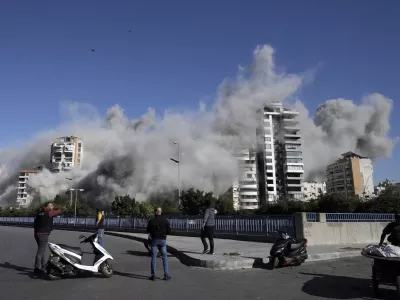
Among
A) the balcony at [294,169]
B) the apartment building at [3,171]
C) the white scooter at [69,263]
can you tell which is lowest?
the white scooter at [69,263]

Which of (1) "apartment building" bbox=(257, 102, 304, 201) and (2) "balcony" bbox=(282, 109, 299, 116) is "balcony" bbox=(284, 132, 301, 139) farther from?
(2) "balcony" bbox=(282, 109, 299, 116)

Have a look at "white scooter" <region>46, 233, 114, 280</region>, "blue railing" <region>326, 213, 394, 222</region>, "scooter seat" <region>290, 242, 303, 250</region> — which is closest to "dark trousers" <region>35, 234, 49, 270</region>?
"white scooter" <region>46, 233, 114, 280</region>

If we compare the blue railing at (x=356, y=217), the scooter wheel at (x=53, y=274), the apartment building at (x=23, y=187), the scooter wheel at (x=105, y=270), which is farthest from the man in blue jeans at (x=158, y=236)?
the apartment building at (x=23, y=187)

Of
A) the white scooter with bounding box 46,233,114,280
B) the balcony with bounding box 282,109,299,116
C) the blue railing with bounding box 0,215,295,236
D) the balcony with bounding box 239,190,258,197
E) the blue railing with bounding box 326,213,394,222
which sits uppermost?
the balcony with bounding box 282,109,299,116

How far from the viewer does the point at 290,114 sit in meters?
113

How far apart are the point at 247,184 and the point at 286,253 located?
101 meters

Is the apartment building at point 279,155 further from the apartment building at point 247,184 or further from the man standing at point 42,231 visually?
the man standing at point 42,231

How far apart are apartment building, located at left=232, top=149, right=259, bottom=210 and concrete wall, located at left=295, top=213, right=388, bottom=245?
88.2m

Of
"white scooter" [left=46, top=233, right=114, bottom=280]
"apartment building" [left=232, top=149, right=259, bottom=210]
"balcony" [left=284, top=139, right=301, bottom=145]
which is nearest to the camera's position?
"white scooter" [left=46, top=233, right=114, bottom=280]

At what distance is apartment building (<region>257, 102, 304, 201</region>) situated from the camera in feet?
351

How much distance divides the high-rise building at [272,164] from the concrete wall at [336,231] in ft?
291

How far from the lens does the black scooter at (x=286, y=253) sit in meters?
9.00

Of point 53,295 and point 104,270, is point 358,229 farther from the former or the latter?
point 53,295

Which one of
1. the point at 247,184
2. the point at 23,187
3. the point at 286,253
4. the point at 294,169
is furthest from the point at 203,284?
the point at 23,187
